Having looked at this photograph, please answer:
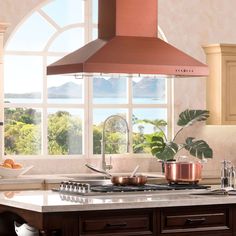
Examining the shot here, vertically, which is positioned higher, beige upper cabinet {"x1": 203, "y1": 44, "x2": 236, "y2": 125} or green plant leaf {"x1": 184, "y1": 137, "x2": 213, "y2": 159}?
beige upper cabinet {"x1": 203, "y1": 44, "x2": 236, "y2": 125}

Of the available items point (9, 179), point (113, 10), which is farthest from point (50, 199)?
point (9, 179)

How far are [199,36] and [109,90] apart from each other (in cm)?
104

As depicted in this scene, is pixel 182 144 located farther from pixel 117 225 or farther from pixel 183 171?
pixel 117 225

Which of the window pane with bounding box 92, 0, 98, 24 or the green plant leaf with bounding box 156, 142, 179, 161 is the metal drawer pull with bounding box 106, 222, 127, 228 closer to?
the green plant leaf with bounding box 156, 142, 179, 161

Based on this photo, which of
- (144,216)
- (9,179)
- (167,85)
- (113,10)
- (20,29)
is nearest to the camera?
(144,216)

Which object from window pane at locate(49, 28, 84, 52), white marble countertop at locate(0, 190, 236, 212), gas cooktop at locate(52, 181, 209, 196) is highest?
window pane at locate(49, 28, 84, 52)

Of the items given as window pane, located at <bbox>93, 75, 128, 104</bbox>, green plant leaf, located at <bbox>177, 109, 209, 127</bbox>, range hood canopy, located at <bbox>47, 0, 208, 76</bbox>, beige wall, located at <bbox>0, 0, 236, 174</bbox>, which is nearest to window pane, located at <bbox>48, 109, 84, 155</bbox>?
window pane, located at <bbox>93, 75, 128, 104</bbox>

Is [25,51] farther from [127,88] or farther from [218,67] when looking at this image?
[218,67]

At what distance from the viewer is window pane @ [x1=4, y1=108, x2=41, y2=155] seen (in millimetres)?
7328

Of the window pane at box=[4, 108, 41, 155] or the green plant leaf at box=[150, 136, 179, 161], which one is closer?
the window pane at box=[4, 108, 41, 155]

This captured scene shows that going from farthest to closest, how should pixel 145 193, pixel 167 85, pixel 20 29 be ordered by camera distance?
pixel 167 85, pixel 20 29, pixel 145 193

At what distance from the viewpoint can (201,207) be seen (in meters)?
4.52

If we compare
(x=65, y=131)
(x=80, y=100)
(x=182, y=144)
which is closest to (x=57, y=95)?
(x=80, y=100)

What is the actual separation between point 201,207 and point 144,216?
351 mm
